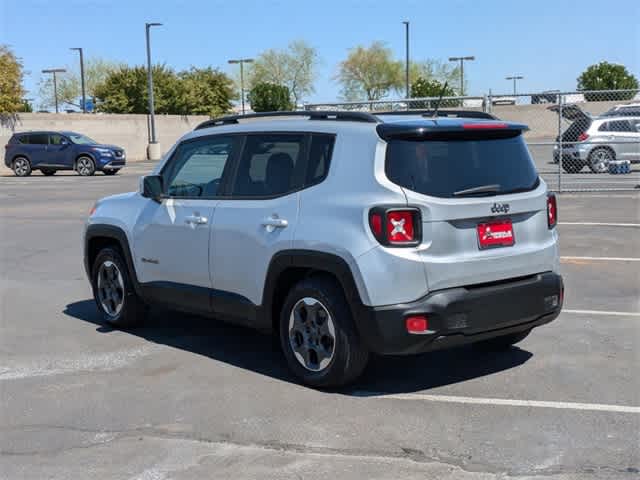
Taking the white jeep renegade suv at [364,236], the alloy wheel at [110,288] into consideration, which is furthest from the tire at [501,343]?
the alloy wheel at [110,288]

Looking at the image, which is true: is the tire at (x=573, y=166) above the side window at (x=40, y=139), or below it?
below

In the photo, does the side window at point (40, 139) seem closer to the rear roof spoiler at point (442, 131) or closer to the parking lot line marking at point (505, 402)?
the rear roof spoiler at point (442, 131)

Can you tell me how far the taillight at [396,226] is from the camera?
203 inches

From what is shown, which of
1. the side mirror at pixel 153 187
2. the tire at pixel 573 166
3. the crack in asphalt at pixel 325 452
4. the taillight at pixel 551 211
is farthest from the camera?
the tire at pixel 573 166

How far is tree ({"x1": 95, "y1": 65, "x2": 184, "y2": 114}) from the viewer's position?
5528cm

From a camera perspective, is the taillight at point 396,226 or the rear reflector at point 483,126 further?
the rear reflector at point 483,126

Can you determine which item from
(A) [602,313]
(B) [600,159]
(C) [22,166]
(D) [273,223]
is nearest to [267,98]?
(C) [22,166]

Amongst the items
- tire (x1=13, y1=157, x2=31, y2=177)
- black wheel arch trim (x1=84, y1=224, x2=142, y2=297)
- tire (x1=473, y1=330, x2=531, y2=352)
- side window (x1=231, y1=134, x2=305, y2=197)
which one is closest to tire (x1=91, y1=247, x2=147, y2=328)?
black wheel arch trim (x1=84, y1=224, x2=142, y2=297)

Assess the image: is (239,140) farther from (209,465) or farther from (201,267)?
(209,465)

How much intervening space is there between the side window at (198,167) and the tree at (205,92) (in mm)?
52084

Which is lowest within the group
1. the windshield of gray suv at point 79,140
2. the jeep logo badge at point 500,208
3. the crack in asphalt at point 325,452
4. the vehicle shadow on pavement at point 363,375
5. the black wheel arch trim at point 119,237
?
the vehicle shadow on pavement at point 363,375

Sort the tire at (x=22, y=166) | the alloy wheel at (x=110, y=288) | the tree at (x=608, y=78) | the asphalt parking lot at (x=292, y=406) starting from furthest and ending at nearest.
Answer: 1. the tree at (x=608, y=78)
2. the tire at (x=22, y=166)
3. the alloy wheel at (x=110, y=288)
4. the asphalt parking lot at (x=292, y=406)

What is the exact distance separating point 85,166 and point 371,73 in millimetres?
59141

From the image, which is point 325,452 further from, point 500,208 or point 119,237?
point 119,237
